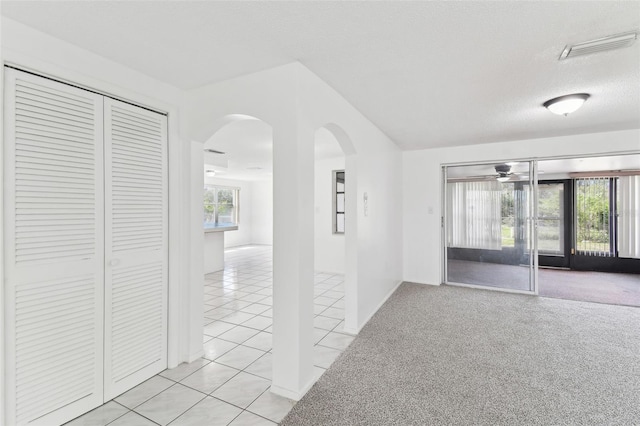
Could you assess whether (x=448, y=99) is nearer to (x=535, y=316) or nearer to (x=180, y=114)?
(x=180, y=114)

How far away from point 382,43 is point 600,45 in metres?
1.39

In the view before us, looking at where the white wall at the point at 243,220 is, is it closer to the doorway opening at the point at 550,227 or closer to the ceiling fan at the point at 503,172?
the doorway opening at the point at 550,227

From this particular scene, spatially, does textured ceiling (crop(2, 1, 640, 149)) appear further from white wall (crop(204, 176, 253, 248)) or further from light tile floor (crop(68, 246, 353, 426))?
white wall (crop(204, 176, 253, 248))

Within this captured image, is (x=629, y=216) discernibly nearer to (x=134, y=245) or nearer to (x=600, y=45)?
(x=600, y=45)

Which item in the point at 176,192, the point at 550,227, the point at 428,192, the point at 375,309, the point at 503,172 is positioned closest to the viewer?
the point at 176,192

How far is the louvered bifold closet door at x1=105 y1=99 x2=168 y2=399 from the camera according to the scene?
2.08 m

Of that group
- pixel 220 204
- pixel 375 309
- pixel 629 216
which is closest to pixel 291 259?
pixel 375 309

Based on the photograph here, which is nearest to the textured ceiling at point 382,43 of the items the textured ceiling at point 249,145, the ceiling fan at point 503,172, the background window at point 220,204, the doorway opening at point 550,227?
the textured ceiling at point 249,145

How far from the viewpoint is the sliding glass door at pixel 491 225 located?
14.9 ft

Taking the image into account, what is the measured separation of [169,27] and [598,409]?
3634 mm

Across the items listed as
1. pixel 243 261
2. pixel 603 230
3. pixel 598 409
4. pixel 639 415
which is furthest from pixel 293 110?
pixel 603 230

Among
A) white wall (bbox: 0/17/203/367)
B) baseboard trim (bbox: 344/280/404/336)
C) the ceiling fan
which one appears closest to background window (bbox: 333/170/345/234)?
baseboard trim (bbox: 344/280/404/336)

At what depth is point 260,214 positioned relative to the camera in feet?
35.2

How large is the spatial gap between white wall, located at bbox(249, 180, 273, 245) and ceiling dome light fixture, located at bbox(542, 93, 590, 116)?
8681 mm
